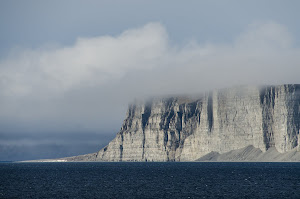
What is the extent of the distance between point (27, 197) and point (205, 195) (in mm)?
28197

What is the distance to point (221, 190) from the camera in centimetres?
9419

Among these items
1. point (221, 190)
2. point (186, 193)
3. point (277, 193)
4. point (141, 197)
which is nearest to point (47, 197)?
point (141, 197)

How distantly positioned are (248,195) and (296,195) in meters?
7.51

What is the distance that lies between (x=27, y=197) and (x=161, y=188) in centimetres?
2674

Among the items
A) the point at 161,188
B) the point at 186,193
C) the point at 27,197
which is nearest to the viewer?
the point at 27,197

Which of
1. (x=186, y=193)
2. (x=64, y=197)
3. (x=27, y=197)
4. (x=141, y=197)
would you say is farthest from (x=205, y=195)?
(x=27, y=197)

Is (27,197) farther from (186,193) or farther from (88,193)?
(186,193)

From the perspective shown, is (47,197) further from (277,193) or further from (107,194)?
(277,193)

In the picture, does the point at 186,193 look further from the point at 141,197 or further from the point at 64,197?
the point at 64,197

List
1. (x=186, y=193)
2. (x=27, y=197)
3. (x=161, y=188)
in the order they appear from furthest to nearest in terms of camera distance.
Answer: (x=161, y=188)
(x=186, y=193)
(x=27, y=197)

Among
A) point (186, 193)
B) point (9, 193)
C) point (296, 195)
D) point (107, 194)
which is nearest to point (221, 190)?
point (186, 193)

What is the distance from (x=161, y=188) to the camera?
9944 cm

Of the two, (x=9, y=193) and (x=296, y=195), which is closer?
(x=296, y=195)

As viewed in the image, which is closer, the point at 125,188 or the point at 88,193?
the point at 88,193
